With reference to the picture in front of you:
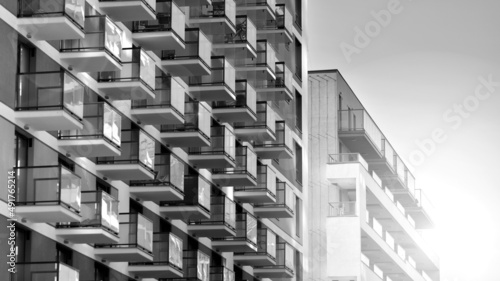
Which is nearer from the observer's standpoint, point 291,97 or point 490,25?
point 291,97

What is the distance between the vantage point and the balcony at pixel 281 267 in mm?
73625

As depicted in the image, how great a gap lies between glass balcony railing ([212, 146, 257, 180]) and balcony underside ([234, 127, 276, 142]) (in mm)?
865

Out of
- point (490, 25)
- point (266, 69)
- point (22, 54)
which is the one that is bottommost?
point (22, 54)

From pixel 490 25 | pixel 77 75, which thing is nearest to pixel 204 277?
pixel 77 75

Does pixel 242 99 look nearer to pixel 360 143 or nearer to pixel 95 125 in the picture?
pixel 95 125

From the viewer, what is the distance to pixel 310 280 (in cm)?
8994

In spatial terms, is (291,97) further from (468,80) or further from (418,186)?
(418,186)

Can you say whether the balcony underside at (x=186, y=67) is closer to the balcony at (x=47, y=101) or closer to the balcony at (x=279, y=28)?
the balcony at (x=47, y=101)

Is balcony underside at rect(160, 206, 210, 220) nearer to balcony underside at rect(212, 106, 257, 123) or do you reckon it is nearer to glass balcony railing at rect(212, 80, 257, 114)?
balcony underside at rect(212, 106, 257, 123)

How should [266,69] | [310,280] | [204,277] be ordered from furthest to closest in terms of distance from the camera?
1. [310,280]
2. [266,69]
3. [204,277]

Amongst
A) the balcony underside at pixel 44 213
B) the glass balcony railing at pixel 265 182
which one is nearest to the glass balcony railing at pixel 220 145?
the glass balcony railing at pixel 265 182

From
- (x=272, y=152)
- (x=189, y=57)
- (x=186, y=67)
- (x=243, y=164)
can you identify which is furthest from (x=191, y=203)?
(x=272, y=152)

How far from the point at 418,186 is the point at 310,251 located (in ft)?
96.5

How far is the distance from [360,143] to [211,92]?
34039 mm
